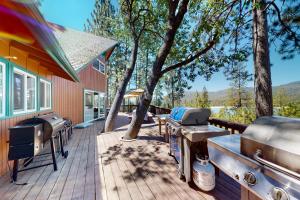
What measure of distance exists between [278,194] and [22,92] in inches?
186

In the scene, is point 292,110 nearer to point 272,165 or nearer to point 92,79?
point 272,165

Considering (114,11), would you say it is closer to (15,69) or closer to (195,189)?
(15,69)

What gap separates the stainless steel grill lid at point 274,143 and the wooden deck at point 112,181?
5.30ft

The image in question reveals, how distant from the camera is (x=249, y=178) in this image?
1010 mm

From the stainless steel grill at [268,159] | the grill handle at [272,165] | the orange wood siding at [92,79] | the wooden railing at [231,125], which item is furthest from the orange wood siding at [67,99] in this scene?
the grill handle at [272,165]

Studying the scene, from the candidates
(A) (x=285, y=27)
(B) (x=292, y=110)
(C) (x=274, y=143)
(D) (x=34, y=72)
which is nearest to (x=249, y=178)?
(C) (x=274, y=143)

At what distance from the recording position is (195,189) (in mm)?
2492

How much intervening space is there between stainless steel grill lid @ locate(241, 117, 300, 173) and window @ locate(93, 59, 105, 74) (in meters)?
11.1

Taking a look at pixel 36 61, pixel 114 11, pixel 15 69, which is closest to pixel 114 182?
pixel 15 69

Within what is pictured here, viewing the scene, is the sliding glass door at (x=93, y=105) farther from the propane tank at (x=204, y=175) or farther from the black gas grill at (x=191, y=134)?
the propane tank at (x=204, y=175)

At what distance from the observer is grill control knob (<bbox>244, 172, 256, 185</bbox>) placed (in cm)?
98

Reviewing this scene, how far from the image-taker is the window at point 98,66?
36.6 ft

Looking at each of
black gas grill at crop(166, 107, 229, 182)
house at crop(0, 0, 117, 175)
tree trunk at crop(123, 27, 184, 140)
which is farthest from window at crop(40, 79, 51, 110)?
black gas grill at crop(166, 107, 229, 182)

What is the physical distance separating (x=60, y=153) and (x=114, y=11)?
2063 cm
